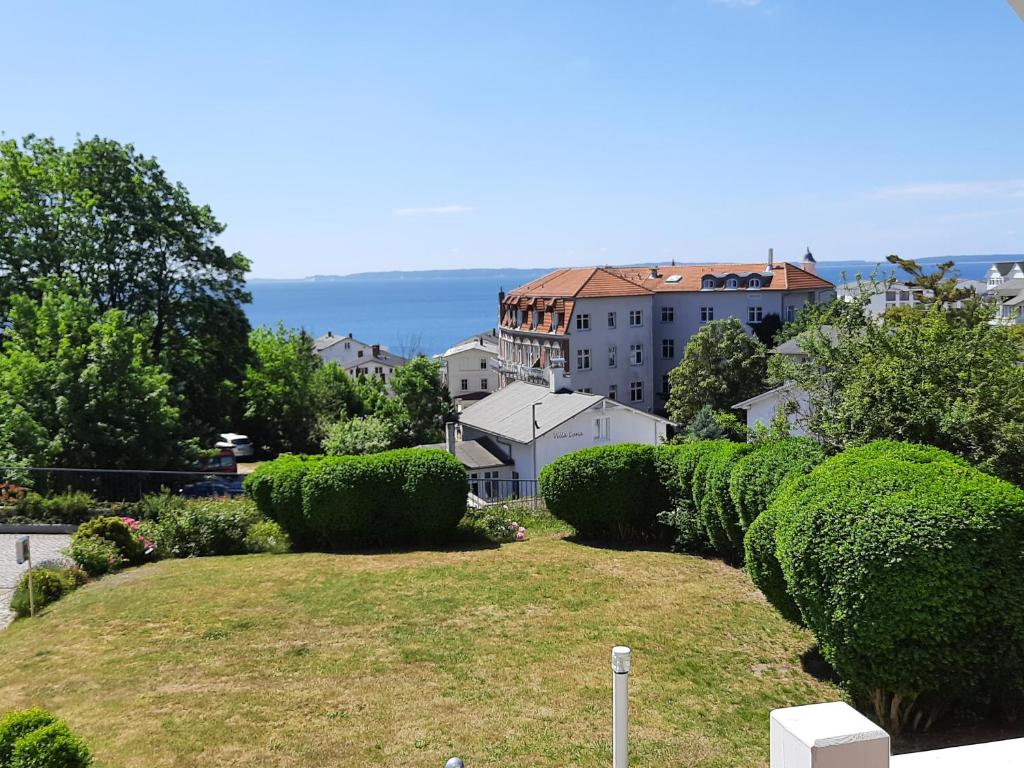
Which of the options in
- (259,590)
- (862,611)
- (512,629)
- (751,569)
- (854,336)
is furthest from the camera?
(854,336)

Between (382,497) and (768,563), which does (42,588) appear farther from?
(768,563)

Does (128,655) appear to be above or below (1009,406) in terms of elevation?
below

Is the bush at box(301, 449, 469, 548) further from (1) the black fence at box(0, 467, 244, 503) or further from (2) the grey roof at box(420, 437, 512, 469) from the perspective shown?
(2) the grey roof at box(420, 437, 512, 469)

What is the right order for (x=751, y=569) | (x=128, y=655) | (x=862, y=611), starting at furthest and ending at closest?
(x=128, y=655) → (x=751, y=569) → (x=862, y=611)

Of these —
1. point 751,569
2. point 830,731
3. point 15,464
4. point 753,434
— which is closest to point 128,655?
point 751,569

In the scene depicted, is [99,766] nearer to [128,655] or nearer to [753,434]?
[128,655]

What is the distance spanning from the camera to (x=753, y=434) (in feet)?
53.3

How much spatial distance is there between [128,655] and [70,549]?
19.8 ft

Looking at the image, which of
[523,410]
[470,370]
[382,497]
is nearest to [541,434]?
[523,410]

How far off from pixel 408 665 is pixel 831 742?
325 inches

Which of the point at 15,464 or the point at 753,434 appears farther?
the point at 15,464

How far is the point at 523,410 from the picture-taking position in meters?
37.9

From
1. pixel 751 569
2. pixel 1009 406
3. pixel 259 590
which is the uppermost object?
pixel 1009 406

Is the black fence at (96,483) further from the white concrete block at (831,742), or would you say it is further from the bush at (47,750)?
the white concrete block at (831,742)
